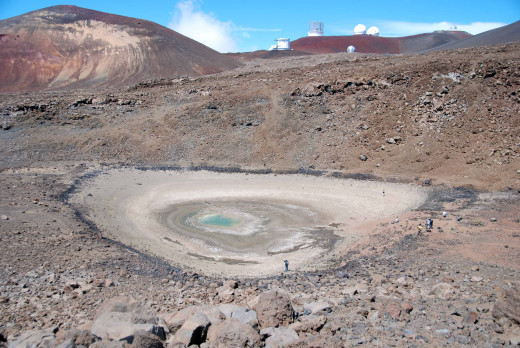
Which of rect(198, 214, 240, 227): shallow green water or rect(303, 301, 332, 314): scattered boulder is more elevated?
rect(303, 301, 332, 314): scattered boulder

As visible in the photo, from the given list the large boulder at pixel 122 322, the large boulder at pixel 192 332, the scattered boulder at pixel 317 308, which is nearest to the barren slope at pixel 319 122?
the scattered boulder at pixel 317 308

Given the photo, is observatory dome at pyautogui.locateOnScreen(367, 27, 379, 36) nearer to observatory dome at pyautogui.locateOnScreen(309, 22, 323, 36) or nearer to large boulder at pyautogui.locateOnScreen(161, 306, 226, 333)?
observatory dome at pyautogui.locateOnScreen(309, 22, 323, 36)

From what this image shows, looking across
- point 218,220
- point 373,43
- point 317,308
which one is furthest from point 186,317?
point 373,43

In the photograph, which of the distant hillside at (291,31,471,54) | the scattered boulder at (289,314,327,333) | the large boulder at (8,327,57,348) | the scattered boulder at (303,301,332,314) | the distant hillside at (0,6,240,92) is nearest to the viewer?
the large boulder at (8,327,57,348)

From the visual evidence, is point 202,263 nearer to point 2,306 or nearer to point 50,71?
point 2,306

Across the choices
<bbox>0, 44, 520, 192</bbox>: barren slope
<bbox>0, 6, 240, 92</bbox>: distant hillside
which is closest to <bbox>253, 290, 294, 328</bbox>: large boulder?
<bbox>0, 44, 520, 192</bbox>: barren slope

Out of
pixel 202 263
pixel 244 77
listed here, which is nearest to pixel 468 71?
pixel 244 77

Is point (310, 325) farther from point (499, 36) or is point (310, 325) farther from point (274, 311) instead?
point (499, 36)
